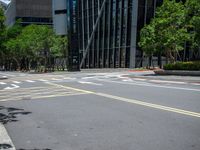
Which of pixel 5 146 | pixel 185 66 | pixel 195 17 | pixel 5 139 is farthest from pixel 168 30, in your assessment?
pixel 5 146

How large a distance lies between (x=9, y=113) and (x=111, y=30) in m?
52.5

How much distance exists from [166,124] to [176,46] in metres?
27.8

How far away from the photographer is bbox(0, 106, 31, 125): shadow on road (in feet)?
36.5

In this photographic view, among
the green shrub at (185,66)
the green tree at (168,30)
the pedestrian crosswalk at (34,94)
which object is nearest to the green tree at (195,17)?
the green tree at (168,30)

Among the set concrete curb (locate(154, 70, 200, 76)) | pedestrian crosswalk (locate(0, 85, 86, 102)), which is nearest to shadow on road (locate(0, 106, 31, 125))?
pedestrian crosswalk (locate(0, 85, 86, 102))

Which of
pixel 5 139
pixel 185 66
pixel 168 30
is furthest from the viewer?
pixel 168 30

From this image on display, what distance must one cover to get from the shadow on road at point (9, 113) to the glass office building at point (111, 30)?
153 ft

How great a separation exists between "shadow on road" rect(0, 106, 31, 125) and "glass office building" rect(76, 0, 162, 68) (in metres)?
46.5

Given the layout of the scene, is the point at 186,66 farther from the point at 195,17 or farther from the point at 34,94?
the point at 34,94

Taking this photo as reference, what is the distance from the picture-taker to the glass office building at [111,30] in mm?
59281

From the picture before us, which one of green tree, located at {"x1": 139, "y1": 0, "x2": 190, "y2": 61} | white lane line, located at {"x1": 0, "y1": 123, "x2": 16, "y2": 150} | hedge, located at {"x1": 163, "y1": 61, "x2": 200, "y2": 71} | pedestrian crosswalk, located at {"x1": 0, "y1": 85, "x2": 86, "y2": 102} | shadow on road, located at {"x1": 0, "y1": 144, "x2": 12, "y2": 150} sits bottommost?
pedestrian crosswalk, located at {"x1": 0, "y1": 85, "x2": 86, "y2": 102}

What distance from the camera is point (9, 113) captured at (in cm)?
1275

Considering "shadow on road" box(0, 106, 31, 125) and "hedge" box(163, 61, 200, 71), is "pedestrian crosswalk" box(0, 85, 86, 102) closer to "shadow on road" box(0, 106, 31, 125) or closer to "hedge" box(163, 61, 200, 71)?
"shadow on road" box(0, 106, 31, 125)

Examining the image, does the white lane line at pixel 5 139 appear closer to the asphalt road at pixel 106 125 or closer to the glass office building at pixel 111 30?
the asphalt road at pixel 106 125
